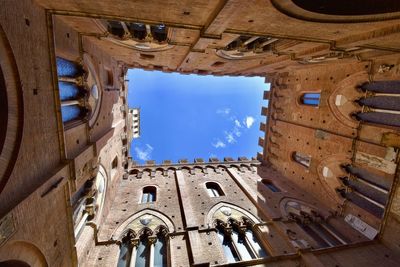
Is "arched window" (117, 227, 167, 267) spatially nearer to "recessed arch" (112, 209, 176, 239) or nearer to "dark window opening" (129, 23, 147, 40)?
"recessed arch" (112, 209, 176, 239)

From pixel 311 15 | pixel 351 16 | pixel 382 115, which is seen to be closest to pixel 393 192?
pixel 382 115

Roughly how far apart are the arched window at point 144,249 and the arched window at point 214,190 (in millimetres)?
4883

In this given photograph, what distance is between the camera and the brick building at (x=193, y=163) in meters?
5.38

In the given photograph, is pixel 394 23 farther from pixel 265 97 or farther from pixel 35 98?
pixel 265 97

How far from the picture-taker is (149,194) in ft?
45.8

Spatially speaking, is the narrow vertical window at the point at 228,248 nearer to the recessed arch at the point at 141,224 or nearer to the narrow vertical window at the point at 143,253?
the recessed arch at the point at 141,224

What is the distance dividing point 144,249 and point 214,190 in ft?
21.8

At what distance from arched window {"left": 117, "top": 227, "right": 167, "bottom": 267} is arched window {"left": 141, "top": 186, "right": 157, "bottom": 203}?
10.4 ft

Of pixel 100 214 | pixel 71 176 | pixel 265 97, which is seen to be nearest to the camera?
pixel 71 176

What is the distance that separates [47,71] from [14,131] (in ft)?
7.21

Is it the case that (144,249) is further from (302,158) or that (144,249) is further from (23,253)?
(302,158)

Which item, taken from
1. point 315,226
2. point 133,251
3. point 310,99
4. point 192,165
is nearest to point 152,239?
point 133,251

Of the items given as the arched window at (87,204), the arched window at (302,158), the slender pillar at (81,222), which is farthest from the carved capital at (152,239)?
the arched window at (302,158)

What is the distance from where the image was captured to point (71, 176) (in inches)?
282
